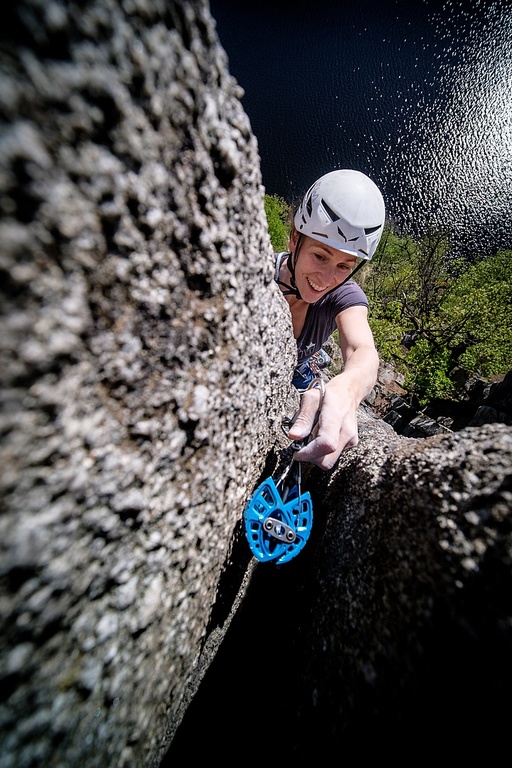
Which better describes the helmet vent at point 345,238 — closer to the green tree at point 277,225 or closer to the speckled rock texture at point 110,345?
the speckled rock texture at point 110,345

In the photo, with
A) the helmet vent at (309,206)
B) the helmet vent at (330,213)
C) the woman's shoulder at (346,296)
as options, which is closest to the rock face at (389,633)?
the woman's shoulder at (346,296)

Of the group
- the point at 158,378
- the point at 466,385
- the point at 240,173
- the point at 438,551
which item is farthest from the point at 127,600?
the point at 466,385

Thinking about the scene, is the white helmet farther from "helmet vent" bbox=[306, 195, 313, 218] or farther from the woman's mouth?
the woman's mouth

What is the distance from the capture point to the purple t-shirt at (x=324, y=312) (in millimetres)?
2678

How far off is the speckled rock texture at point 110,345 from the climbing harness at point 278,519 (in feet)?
1.04

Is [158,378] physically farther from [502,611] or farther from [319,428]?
[502,611]

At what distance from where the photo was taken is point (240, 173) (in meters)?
0.96

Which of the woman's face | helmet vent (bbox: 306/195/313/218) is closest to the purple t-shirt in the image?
the woman's face

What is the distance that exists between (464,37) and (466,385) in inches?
1248

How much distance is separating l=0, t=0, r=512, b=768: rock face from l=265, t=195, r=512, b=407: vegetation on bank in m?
14.9

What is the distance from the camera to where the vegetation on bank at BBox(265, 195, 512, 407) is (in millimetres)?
14406

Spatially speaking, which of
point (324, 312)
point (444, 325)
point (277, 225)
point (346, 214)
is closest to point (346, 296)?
point (324, 312)

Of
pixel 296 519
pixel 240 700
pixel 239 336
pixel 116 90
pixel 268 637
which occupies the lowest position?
pixel 240 700

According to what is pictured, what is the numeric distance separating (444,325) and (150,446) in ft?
60.1
